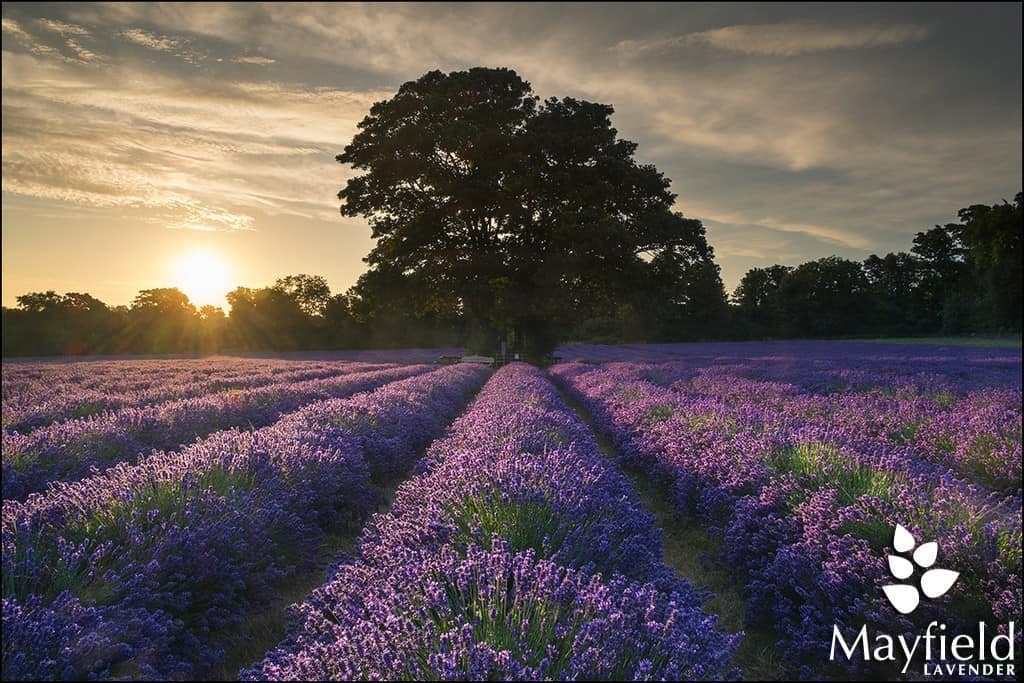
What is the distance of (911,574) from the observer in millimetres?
2781

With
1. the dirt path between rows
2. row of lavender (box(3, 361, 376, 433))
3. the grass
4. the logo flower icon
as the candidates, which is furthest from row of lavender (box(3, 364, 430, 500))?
the grass

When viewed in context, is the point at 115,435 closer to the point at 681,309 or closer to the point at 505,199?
the point at 505,199

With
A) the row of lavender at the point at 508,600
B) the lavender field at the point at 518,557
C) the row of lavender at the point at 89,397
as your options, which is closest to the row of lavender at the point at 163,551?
the lavender field at the point at 518,557

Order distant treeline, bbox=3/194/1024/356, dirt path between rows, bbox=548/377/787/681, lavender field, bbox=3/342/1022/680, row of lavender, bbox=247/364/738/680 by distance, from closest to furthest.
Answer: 1. row of lavender, bbox=247/364/738/680
2. lavender field, bbox=3/342/1022/680
3. dirt path between rows, bbox=548/377/787/681
4. distant treeline, bbox=3/194/1024/356

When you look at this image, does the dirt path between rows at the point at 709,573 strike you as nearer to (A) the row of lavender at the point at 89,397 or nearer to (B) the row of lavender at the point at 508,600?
(B) the row of lavender at the point at 508,600

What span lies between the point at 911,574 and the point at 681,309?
72197mm

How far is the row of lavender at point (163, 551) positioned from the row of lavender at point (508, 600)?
0.63 meters

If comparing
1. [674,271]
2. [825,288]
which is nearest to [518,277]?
[674,271]

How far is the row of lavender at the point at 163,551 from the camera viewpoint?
2.21 metres

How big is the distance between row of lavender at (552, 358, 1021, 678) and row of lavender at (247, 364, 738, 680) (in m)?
0.80

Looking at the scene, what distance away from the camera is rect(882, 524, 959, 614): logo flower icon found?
8.73 ft

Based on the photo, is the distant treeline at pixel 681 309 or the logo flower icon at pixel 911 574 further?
the distant treeline at pixel 681 309

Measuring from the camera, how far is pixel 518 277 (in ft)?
80.2

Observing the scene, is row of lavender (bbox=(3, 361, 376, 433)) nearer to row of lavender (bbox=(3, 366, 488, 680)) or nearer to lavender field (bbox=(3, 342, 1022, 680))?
lavender field (bbox=(3, 342, 1022, 680))
